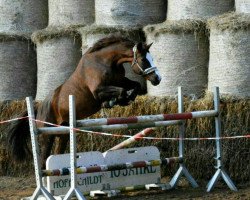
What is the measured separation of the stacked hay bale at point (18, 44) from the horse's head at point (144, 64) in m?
2.66

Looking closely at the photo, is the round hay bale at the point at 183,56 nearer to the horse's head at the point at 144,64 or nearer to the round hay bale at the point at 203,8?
the round hay bale at the point at 203,8

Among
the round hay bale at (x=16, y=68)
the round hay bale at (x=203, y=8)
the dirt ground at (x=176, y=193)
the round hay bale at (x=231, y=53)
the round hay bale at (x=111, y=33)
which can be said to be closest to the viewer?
the dirt ground at (x=176, y=193)

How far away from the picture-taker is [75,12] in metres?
9.27

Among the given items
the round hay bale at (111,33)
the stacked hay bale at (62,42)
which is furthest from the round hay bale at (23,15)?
the round hay bale at (111,33)

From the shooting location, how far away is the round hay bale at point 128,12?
28.9 feet

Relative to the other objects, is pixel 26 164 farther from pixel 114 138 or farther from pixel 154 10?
pixel 154 10

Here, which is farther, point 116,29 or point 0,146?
point 0,146

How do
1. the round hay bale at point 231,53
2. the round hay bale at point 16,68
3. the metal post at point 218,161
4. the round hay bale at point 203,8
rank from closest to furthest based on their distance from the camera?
1. the metal post at point 218,161
2. the round hay bale at point 231,53
3. the round hay bale at point 203,8
4. the round hay bale at point 16,68

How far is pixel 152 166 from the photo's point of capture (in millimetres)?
7773

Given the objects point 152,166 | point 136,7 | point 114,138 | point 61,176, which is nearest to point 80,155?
point 61,176

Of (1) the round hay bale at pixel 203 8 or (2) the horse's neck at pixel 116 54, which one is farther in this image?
(1) the round hay bale at pixel 203 8

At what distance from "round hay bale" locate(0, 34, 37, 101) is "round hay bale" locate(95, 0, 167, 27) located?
126 cm

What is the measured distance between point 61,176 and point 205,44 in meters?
2.21

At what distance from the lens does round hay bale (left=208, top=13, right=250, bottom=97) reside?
311 inches
